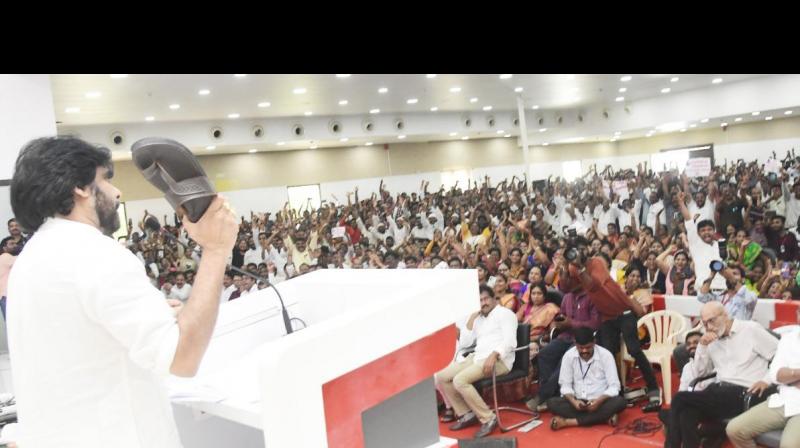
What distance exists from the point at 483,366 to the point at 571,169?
64.8ft

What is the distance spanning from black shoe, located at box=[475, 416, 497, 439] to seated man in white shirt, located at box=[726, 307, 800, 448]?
1787 mm

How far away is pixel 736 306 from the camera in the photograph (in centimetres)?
480

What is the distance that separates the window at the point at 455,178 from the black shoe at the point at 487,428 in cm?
1501

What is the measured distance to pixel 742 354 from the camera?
405 centimetres

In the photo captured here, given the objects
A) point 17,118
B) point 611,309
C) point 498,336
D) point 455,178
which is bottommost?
point 498,336

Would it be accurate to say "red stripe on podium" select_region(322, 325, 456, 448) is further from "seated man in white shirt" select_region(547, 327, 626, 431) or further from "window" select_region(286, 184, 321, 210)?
"window" select_region(286, 184, 321, 210)

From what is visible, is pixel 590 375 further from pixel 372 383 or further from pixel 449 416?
pixel 372 383

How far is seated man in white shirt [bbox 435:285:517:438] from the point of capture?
5.05 metres

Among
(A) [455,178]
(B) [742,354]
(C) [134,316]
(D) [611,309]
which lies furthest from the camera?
(A) [455,178]

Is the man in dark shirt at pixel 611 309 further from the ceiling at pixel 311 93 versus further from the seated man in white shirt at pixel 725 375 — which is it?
the ceiling at pixel 311 93

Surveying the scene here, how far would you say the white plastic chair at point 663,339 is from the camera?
199 inches

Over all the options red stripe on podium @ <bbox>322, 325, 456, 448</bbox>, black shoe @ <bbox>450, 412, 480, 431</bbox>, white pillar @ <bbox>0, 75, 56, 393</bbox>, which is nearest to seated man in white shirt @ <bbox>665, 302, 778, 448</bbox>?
black shoe @ <bbox>450, 412, 480, 431</bbox>

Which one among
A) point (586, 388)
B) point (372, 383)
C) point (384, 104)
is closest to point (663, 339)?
point (586, 388)
